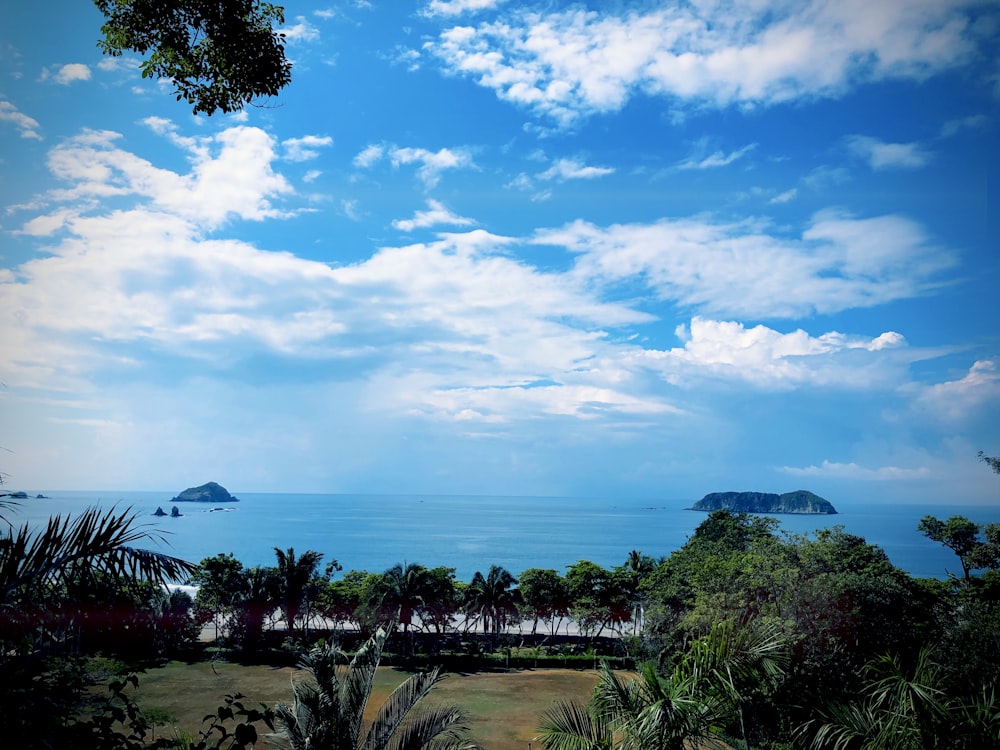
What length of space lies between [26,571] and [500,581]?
38.8m

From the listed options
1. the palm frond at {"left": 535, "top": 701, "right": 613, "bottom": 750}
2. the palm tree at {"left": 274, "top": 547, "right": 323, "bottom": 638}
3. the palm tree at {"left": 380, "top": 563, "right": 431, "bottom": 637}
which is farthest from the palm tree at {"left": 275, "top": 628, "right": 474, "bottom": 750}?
the palm tree at {"left": 274, "top": 547, "right": 323, "bottom": 638}

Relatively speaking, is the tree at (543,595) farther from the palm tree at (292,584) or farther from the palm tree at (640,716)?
the palm tree at (640,716)

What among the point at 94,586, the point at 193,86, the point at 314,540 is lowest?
the point at 314,540

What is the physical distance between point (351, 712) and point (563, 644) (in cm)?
3709

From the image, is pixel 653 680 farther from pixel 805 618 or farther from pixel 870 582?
pixel 870 582

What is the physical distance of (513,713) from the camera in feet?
84.2

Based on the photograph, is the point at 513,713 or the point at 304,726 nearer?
the point at 304,726

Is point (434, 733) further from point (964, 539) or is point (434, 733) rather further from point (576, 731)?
point (964, 539)

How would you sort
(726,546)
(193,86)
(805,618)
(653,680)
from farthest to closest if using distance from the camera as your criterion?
(726,546)
(805,618)
(653,680)
(193,86)

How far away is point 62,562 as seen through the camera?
4590 mm

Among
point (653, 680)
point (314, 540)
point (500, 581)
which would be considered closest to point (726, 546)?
point (500, 581)

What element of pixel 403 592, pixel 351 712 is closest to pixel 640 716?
pixel 351 712

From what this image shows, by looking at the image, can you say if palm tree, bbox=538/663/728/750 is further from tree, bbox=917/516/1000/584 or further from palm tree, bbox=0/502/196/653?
tree, bbox=917/516/1000/584

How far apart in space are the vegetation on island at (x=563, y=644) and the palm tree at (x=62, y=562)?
0.05 ft
